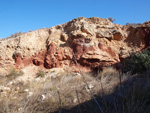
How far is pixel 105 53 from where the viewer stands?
816cm

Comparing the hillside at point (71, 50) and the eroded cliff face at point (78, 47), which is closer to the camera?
the hillside at point (71, 50)

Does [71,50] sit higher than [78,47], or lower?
lower

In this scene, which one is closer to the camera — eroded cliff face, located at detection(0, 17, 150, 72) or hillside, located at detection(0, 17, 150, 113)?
hillside, located at detection(0, 17, 150, 113)

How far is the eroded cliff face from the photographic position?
802cm

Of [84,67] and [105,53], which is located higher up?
[105,53]

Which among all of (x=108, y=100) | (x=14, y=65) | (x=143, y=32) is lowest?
(x=108, y=100)

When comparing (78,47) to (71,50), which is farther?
(71,50)

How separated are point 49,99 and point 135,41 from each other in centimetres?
802

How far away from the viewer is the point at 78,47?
8.15 metres

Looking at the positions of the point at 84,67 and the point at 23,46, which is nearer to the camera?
the point at 84,67

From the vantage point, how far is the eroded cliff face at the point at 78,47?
26.3 ft

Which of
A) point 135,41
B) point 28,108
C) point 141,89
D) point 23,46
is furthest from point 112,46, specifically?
point 28,108

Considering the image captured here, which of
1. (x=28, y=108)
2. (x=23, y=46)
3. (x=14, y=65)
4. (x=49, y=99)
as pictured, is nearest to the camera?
(x=28, y=108)

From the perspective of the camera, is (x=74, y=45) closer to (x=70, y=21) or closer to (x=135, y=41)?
(x=70, y=21)
